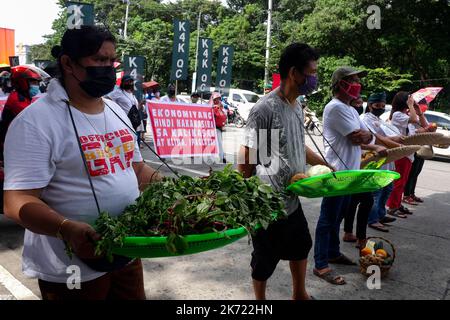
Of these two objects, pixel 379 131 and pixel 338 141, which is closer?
pixel 338 141

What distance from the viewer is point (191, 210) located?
66.6 inches

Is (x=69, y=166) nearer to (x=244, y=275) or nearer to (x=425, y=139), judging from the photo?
(x=244, y=275)

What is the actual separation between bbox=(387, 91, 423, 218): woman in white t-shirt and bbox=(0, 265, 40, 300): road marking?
16.1ft

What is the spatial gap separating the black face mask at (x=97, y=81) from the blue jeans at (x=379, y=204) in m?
4.51

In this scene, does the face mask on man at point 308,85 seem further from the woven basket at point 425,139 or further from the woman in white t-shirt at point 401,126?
the woman in white t-shirt at point 401,126

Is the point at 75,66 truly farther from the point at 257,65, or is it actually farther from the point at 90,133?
the point at 257,65

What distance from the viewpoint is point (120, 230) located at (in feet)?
4.98

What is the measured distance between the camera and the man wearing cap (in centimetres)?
360

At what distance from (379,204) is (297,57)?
3496 mm

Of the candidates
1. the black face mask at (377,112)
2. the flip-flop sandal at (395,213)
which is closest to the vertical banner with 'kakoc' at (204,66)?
the flip-flop sandal at (395,213)

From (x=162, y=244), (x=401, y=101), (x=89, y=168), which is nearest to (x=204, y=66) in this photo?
(x=401, y=101)

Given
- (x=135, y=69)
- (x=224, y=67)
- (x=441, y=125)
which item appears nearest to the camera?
(x=135, y=69)

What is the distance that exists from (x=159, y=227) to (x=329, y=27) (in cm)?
2260

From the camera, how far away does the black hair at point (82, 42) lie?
Result: 5.65 ft
